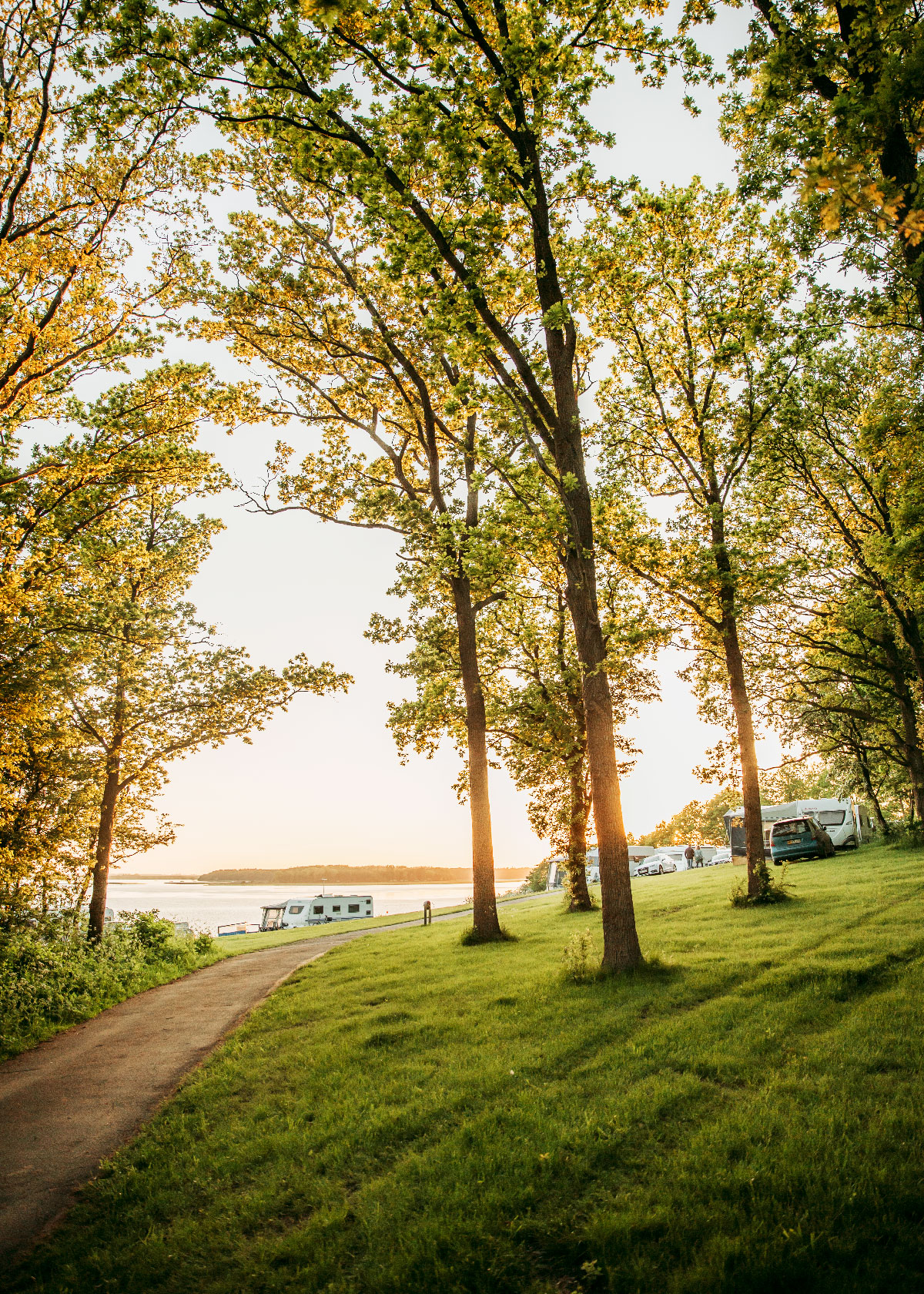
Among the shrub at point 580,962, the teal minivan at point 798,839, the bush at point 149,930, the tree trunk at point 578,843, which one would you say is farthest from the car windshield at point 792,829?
the bush at point 149,930

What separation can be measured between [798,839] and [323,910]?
3646cm

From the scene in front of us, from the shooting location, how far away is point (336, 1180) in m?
4.76

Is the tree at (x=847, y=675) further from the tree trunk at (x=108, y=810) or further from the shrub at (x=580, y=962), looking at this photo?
the tree trunk at (x=108, y=810)

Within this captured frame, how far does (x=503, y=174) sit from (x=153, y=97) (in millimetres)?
5150

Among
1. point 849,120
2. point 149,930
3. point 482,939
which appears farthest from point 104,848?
point 849,120

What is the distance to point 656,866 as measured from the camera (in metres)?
Result: 54.4

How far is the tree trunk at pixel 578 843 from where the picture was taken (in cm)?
2144

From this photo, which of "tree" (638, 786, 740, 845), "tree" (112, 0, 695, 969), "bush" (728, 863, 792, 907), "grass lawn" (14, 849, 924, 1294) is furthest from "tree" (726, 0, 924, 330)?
"tree" (638, 786, 740, 845)

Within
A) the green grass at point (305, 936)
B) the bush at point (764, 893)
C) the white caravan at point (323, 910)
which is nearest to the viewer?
the bush at point (764, 893)

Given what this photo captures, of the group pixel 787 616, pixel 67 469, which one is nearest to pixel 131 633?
pixel 67 469

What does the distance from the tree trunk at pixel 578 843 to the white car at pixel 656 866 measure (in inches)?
1382

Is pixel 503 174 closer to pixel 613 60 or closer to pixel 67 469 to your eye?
pixel 613 60

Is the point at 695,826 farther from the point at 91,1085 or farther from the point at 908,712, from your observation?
the point at 91,1085

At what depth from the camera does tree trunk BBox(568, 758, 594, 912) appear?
2144 centimetres
